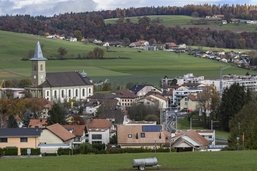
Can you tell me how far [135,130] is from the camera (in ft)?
128

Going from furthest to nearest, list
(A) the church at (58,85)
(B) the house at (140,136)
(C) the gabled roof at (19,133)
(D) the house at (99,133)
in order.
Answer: (A) the church at (58,85), (D) the house at (99,133), (C) the gabled roof at (19,133), (B) the house at (140,136)

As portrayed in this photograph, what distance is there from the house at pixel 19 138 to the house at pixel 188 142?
7421 mm

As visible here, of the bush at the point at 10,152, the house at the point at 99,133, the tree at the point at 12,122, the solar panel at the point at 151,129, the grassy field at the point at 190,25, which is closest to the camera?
the bush at the point at 10,152

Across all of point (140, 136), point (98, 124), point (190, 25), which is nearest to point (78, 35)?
point (190, 25)

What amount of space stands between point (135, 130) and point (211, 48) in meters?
111

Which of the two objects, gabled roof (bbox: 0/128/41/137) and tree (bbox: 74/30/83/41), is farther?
tree (bbox: 74/30/83/41)

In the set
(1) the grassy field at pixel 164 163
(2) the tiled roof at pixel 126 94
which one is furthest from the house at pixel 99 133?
(2) the tiled roof at pixel 126 94

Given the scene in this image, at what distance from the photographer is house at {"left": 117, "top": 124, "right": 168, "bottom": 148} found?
37594mm

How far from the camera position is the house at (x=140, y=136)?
37594mm

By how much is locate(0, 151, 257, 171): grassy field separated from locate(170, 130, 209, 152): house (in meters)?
14.0

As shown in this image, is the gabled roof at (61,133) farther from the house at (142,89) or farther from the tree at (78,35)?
the tree at (78,35)

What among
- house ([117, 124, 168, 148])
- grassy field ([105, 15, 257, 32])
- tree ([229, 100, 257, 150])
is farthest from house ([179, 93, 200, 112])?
grassy field ([105, 15, 257, 32])

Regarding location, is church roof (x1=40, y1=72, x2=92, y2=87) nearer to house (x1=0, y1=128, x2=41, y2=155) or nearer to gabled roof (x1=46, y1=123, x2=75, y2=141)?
gabled roof (x1=46, y1=123, x2=75, y2=141)

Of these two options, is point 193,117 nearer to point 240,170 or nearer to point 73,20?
point 240,170
